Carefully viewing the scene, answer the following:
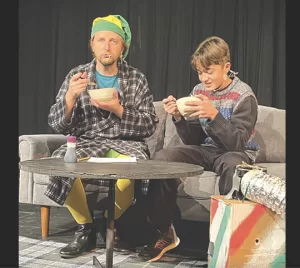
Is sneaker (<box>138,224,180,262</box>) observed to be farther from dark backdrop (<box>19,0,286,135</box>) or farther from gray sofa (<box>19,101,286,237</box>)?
dark backdrop (<box>19,0,286,135</box>)

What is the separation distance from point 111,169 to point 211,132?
0.84 metres

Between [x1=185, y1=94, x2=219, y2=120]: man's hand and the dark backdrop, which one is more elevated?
the dark backdrop

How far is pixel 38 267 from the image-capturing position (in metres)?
2.14

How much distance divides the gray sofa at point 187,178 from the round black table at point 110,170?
35 cm

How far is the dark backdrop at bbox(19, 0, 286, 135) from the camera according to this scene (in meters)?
3.19

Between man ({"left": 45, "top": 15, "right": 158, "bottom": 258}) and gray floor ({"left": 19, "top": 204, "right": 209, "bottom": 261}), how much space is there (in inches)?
14.5

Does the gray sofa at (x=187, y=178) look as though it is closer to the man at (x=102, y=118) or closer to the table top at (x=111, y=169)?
the man at (x=102, y=118)

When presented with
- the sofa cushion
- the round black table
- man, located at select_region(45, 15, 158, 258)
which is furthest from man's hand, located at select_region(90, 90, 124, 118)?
the sofa cushion

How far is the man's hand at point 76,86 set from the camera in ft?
7.65

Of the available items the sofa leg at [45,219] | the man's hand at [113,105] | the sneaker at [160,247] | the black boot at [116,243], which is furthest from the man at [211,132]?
the sofa leg at [45,219]

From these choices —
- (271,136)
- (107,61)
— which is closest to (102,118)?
(107,61)

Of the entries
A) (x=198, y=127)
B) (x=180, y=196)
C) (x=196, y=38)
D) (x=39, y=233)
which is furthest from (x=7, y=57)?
(x=196, y=38)

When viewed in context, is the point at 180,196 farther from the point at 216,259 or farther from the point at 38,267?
the point at 38,267

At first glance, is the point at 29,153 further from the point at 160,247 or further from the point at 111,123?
the point at 160,247
